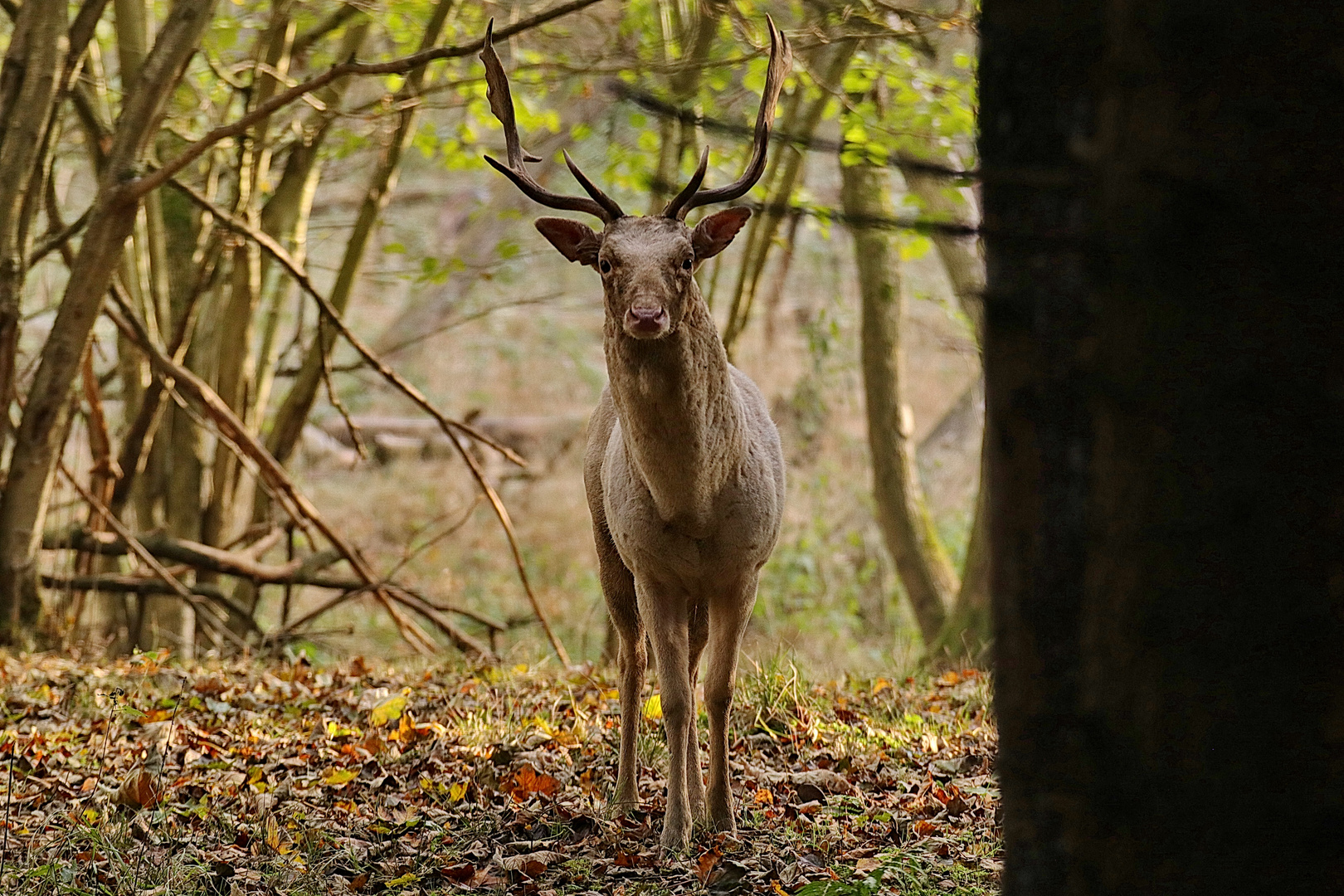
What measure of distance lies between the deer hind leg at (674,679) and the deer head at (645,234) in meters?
1.11

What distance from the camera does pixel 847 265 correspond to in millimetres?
21000

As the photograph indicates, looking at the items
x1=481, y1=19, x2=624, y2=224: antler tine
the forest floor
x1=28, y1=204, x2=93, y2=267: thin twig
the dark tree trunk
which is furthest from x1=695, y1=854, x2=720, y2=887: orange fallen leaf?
x1=28, y1=204, x2=93, y2=267: thin twig

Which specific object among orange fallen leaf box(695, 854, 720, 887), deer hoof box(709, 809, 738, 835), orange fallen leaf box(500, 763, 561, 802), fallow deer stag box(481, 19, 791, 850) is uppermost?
fallow deer stag box(481, 19, 791, 850)

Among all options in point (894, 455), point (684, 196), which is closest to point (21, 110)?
point (684, 196)

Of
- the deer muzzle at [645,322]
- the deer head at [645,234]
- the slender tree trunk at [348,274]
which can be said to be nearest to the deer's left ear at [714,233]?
the deer head at [645,234]

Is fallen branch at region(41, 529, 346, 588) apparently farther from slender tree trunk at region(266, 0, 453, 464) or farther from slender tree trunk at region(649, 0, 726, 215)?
slender tree trunk at region(649, 0, 726, 215)

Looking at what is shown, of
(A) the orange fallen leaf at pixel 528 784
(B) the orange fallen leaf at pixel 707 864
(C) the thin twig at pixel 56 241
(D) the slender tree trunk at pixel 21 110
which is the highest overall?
(D) the slender tree trunk at pixel 21 110

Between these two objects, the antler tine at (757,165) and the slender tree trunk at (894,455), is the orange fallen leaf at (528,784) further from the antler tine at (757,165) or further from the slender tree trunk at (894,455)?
the slender tree trunk at (894,455)

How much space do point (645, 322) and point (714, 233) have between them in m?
0.80

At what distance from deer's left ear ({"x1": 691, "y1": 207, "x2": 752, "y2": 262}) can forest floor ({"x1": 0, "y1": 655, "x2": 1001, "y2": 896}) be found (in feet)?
6.99

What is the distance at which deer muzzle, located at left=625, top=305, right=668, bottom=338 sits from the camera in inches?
168

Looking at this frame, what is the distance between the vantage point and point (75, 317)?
→ 695 cm

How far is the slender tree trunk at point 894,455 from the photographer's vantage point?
1123cm

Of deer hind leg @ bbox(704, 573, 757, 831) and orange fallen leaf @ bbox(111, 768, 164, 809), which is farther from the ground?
deer hind leg @ bbox(704, 573, 757, 831)
